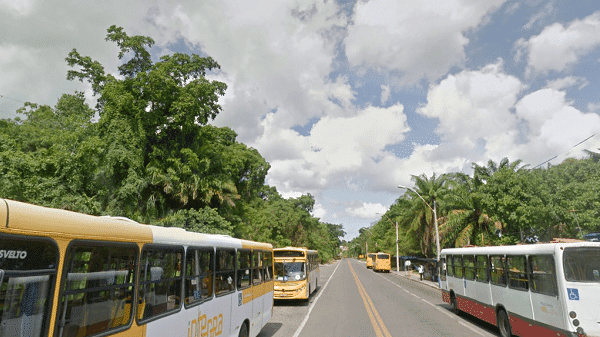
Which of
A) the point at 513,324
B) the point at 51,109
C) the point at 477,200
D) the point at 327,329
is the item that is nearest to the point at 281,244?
the point at 477,200

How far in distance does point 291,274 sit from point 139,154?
444 inches

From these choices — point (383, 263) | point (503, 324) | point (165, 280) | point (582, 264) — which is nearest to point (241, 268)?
point (165, 280)

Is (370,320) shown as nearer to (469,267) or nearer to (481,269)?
Result: (469,267)

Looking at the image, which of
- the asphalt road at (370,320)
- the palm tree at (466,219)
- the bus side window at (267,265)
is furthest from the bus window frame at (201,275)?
the palm tree at (466,219)

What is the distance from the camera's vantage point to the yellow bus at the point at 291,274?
16.9 meters

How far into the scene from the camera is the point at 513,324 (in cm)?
962

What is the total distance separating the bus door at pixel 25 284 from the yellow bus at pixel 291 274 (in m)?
14.7

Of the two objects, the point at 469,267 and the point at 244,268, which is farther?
the point at 469,267

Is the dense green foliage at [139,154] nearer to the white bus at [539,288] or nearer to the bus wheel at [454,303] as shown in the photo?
the bus wheel at [454,303]

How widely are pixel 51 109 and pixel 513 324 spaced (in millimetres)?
47078

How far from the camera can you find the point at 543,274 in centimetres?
840

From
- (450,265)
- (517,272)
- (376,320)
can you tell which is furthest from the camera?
(450,265)

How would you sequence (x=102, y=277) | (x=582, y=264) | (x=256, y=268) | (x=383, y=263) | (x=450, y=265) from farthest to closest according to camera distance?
(x=383, y=263)
(x=450, y=265)
(x=256, y=268)
(x=582, y=264)
(x=102, y=277)

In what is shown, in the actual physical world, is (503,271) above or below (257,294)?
above
